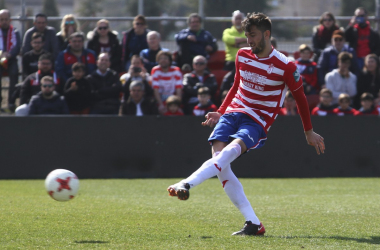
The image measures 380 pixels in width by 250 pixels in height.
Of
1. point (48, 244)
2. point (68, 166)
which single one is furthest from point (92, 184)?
point (48, 244)

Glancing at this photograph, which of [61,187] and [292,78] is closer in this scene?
[292,78]

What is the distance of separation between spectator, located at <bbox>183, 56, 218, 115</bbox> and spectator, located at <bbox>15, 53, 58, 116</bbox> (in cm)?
266

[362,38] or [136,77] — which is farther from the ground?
[362,38]

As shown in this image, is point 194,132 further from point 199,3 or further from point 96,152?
point 199,3

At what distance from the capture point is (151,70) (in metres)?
12.8

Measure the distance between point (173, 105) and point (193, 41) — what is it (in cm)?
188

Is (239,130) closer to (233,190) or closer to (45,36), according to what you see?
(233,190)

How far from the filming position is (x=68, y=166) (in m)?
11.3

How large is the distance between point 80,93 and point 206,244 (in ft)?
24.4

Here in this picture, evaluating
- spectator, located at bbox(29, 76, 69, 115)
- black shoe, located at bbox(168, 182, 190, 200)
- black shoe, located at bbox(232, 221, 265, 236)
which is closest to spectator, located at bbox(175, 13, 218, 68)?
spectator, located at bbox(29, 76, 69, 115)

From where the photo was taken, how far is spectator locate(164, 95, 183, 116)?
1193cm

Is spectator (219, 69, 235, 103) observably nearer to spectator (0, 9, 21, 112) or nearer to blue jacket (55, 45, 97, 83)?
blue jacket (55, 45, 97, 83)

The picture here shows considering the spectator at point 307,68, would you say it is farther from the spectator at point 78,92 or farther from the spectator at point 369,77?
the spectator at point 78,92

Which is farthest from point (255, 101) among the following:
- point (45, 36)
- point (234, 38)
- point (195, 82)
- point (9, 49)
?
point (9, 49)
